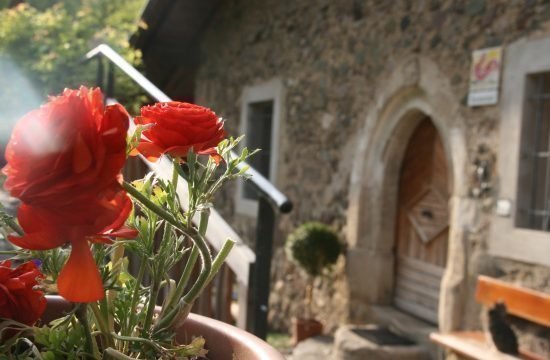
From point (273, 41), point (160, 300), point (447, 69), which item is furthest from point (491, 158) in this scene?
point (273, 41)

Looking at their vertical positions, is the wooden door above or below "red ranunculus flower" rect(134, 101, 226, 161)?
below

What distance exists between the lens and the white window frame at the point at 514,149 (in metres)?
3.39

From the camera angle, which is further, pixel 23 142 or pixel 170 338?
pixel 170 338

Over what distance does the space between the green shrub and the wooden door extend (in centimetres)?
47

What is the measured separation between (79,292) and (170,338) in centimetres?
19

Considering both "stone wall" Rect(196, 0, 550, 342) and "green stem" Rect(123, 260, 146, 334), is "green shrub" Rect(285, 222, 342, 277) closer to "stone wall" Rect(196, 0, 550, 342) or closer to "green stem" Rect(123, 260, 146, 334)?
"stone wall" Rect(196, 0, 550, 342)

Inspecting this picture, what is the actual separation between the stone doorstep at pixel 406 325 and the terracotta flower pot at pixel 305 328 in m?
0.41

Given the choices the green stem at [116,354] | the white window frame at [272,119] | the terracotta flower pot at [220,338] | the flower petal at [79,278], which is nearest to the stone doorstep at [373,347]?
the white window frame at [272,119]

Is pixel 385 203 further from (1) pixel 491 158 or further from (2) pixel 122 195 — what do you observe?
(2) pixel 122 195

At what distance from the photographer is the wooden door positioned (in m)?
4.47

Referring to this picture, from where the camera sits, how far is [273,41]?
625 cm

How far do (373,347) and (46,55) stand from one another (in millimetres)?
3964

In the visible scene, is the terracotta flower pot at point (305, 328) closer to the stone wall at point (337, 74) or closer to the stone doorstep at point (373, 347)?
the stone wall at point (337, 74)

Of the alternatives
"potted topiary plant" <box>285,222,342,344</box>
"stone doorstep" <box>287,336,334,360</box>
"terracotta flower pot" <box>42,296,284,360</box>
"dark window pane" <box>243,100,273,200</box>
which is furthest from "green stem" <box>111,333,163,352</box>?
"dark window pane" <box>243,100,273,200</box>
